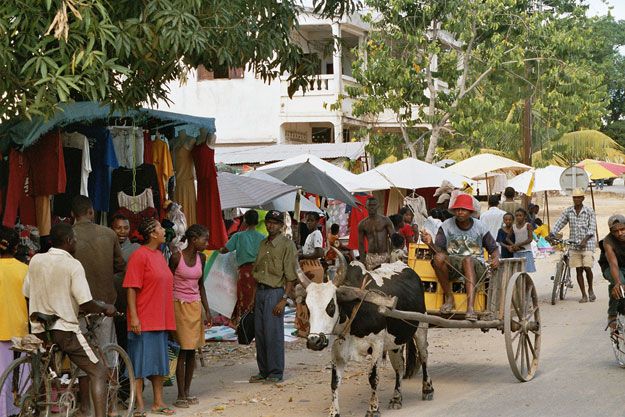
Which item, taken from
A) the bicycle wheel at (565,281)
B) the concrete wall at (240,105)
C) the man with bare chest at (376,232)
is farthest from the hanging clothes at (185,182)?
the concrete wall at (240,105)

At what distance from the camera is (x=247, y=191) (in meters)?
16.7

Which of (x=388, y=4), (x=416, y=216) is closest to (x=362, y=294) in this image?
(x=416, y=216)

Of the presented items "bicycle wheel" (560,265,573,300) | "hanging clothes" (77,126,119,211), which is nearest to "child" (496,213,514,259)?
"bicycle wheel" (560,265,573,300)

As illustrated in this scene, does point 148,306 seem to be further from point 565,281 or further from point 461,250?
point 565,281

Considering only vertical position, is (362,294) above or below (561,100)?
below

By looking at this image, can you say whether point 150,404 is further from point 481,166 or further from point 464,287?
point 481,166

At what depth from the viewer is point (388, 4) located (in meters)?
27.3

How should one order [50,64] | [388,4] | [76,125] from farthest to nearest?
1. [388,4]
2. [76,125]
3. [50,64]

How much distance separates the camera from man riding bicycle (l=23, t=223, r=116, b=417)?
8.54 meters

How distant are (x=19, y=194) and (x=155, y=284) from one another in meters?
1.97

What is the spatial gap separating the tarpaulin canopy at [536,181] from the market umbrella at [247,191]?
14.7 meters

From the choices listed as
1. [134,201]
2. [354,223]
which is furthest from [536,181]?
[134,201]

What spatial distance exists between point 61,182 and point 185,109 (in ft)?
71.7

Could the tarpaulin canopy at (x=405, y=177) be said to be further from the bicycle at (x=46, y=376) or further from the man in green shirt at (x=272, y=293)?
the bicycle at (x=46, y=376)
